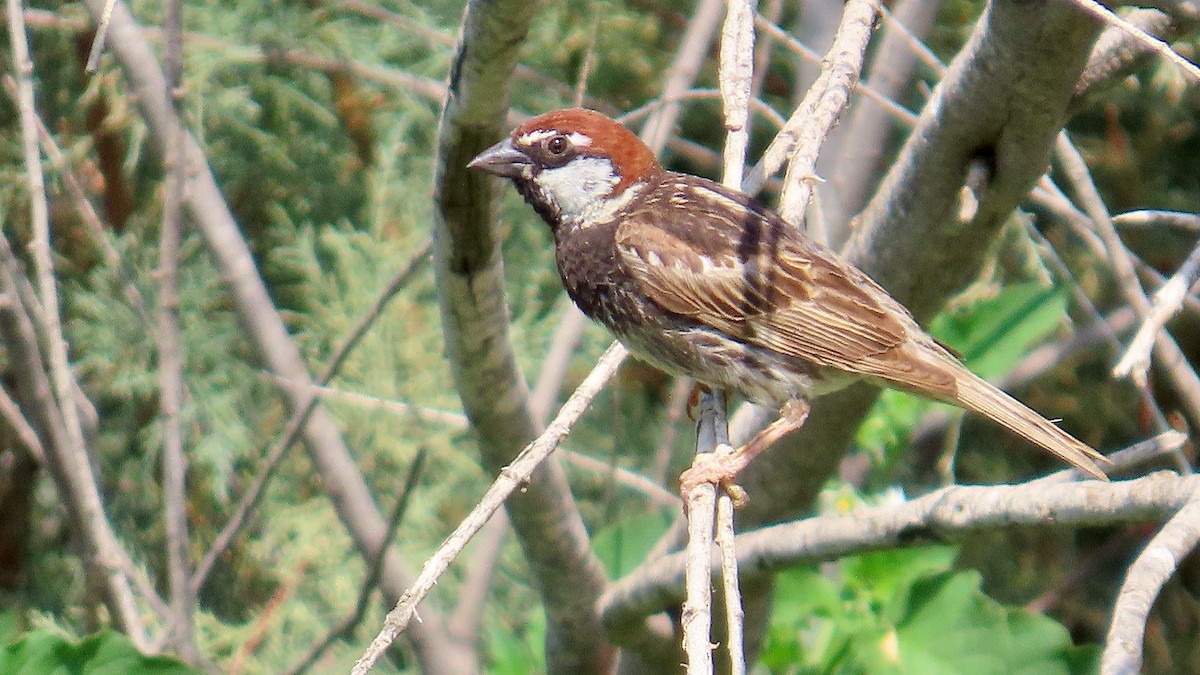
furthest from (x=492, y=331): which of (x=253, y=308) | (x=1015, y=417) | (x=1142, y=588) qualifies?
(x=1142, y=588)

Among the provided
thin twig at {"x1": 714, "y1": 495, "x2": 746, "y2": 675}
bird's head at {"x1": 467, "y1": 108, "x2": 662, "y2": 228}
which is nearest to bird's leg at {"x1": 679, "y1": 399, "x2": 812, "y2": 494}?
thin twig at {"x1": 714, "y1": 495, "x2": 746, "y2": 675}

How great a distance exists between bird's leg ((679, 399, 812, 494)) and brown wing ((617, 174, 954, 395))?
12 centimetres

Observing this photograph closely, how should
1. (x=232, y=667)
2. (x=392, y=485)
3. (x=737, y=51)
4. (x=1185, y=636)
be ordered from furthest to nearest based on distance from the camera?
1. (x=1185, y=636)
2. (x=392, y=485)
3. (x=232, y=667)
4. (x=737, y=51)

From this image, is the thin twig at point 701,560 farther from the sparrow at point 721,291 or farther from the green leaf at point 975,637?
the green leaf at point 975,637

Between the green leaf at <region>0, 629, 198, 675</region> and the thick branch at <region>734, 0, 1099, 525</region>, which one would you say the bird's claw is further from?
the green leaf at <region>0, 629, 198, 675</region>

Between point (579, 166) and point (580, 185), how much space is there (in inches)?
1.8

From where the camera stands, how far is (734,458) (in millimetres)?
2463

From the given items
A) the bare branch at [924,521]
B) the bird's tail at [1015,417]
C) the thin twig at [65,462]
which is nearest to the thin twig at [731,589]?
the bare branch at [924,521]

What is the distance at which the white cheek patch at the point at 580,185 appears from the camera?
10.1ft

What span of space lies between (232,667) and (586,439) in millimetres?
1480

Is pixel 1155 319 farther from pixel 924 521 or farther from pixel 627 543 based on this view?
pixel 627 543

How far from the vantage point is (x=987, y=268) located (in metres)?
4.66

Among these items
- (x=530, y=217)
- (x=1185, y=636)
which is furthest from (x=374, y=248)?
(x=1185, y=636)

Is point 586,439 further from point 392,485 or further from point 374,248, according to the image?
point 374,248
